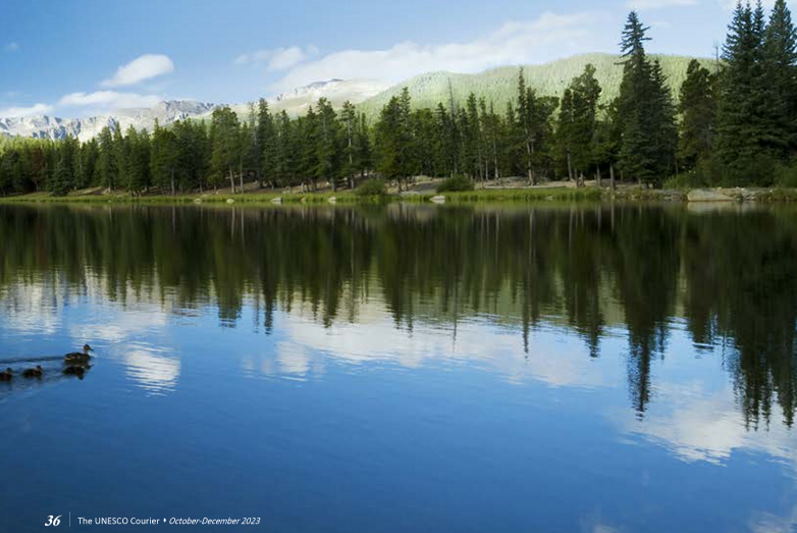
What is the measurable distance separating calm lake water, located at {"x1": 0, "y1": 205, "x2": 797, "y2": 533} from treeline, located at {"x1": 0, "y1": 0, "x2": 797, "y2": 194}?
5832 centimetres

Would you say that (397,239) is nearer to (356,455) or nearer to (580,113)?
(356,455)

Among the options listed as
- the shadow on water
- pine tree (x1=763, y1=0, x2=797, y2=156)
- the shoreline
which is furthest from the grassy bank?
the shadow on water

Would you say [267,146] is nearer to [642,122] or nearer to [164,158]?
[164,158]

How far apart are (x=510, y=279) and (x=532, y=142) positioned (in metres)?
95.0

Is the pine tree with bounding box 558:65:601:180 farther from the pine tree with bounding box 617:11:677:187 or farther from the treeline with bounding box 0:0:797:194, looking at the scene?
the pine tree with bounding box 617:11:677:187

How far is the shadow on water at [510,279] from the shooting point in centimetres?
1678

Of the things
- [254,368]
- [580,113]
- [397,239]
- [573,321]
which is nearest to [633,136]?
[580,113]

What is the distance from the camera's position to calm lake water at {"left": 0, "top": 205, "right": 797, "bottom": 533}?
8.65 meters

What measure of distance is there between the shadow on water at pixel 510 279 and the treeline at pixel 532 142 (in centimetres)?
3504

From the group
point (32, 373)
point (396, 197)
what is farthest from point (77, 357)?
point (396, 197)

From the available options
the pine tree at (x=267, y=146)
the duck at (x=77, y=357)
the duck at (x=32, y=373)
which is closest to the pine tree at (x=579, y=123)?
the pine tree at (x=267, y=146)

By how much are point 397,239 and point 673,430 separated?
32.6 meters

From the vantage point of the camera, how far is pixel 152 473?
9.51 meters

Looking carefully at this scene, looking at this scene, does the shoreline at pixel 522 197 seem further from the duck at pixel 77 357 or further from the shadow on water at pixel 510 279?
the duck at pixel 77 357
